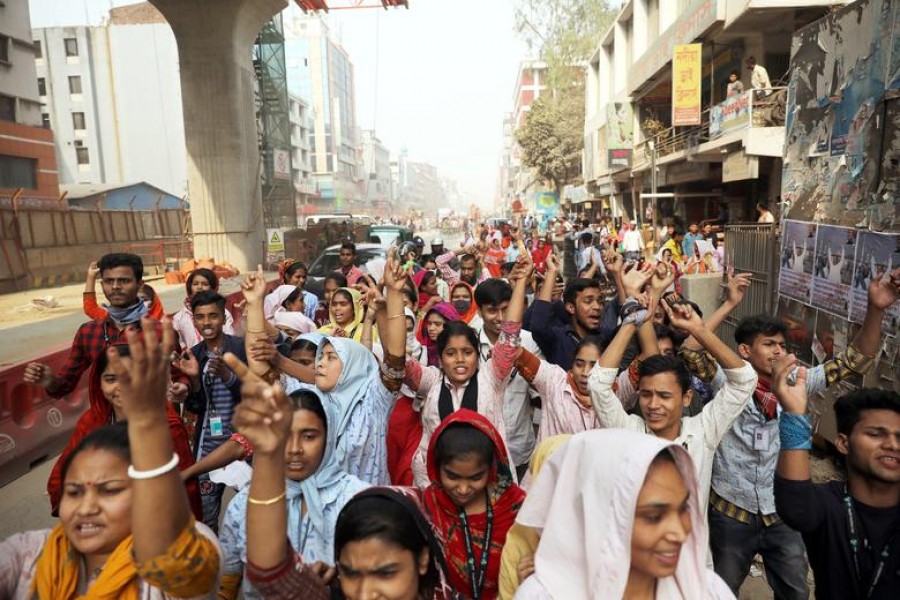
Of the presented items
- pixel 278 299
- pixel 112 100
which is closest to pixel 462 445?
pixel 278 299

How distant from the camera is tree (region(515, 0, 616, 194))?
36.2 m

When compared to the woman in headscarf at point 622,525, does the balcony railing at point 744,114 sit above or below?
above

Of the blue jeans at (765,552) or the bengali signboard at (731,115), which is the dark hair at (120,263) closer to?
the blue jeans at (765,552)

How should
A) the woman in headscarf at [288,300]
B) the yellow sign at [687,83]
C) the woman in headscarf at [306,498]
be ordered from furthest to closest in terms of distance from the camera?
the yellow sign at [687,83]
the woman in headscarf at [288,300]
the woman in headscarf at [306,498]

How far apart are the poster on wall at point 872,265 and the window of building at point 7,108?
29508 millimetres

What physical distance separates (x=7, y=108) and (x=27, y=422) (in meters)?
25.5

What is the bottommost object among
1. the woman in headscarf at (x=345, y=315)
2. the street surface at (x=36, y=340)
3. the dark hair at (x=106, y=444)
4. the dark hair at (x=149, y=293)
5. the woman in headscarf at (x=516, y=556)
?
the street surface at (x=36, y=340)

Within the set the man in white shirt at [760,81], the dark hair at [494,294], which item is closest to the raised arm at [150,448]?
the dark hair at [494,294]

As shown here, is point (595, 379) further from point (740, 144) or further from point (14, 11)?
point (14, 11)

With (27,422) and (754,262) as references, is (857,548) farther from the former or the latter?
(27,422)

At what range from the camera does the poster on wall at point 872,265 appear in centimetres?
389

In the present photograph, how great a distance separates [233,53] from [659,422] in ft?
51.3

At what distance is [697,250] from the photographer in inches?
391

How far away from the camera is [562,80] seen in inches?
1457
